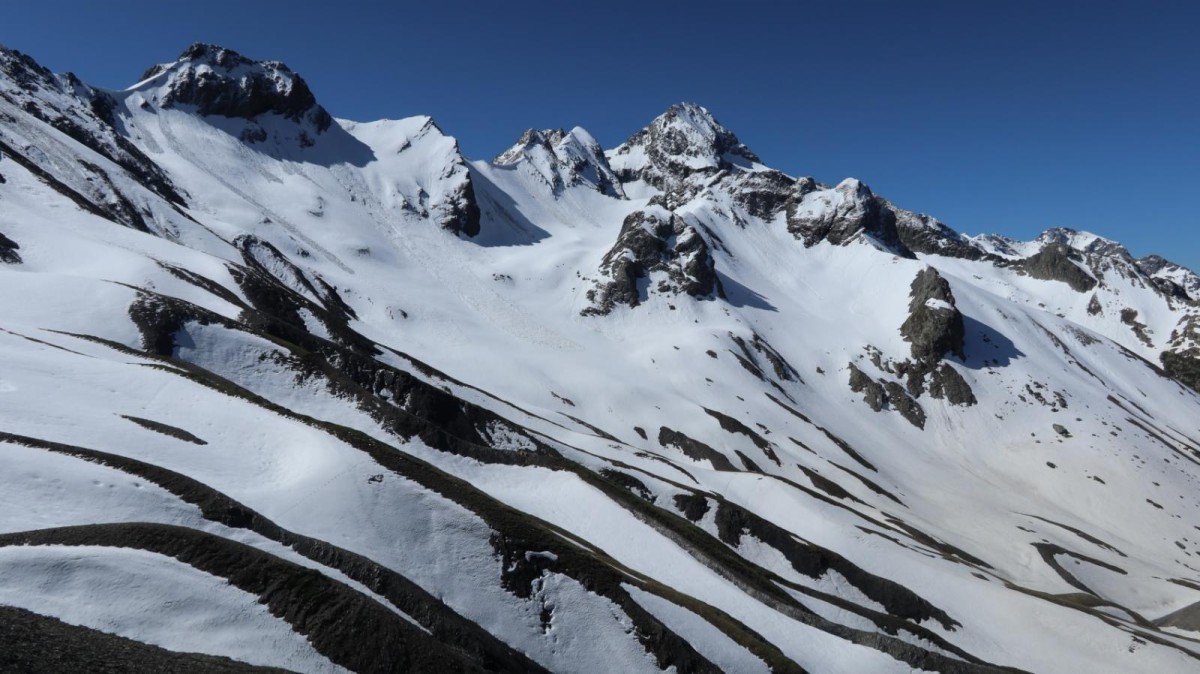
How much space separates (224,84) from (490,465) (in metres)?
198

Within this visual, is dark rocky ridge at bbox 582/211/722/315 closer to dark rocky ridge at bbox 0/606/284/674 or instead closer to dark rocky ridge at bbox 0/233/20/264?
dark rocky ridge at bbox 0/233/20/264

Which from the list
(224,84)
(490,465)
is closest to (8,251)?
(490,465)

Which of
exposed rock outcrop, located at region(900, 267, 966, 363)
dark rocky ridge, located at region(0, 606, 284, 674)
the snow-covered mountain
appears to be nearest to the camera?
dark rocky ridge, located at region(0, 606, 284, 674)

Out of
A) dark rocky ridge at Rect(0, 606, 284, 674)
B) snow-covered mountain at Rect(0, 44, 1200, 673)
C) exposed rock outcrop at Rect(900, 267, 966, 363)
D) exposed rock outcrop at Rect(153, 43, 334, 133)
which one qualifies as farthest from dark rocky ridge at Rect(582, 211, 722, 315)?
dark rocky ridge at Rect(0, 606, 284, 674)

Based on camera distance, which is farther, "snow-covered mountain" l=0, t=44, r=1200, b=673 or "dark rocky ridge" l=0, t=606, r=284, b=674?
"snow-covered mountain" l=0, t=44, r=1200, b=673

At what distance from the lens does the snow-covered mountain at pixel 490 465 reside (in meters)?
22.6

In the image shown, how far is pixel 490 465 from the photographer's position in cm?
4981

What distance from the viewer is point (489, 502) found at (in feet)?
115

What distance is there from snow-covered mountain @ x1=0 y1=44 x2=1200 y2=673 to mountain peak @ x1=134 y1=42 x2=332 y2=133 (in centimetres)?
1870

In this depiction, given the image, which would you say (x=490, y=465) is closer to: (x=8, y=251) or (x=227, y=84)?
(x=8, y=251)

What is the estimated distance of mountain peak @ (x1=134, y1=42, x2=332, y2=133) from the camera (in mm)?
183875

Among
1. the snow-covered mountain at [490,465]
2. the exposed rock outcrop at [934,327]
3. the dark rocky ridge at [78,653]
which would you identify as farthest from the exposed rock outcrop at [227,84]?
the dark rocky ridge at [78,653]

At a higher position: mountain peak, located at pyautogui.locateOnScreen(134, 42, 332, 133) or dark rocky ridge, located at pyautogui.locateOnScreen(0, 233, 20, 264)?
mountain peak, located at pyautogui.locateOnScreen(134, 42, 332, 133)

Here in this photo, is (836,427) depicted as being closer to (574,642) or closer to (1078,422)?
(1078,422)
